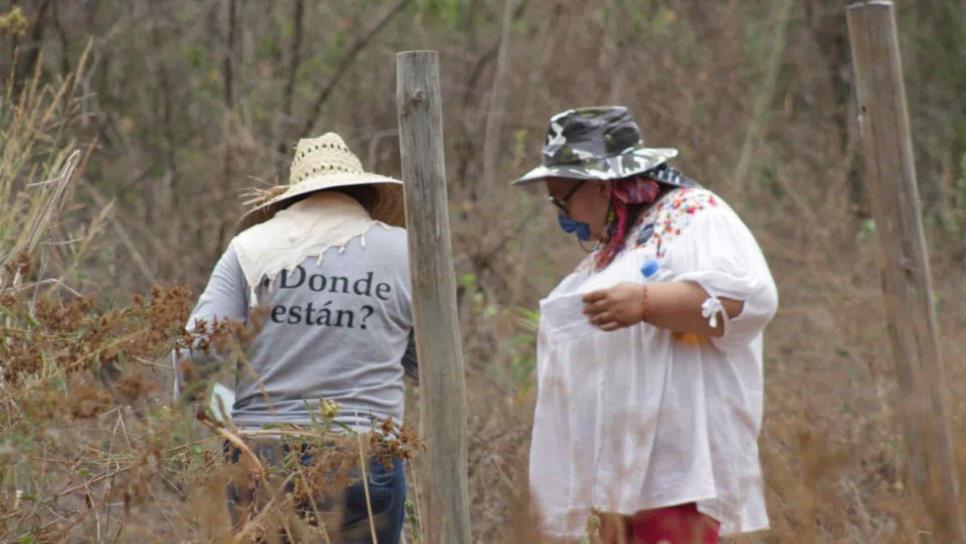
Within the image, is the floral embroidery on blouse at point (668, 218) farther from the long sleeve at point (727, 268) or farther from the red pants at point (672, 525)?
the red pants at point (672, 525)

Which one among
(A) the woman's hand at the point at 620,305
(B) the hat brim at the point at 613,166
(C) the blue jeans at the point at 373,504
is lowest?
(C) the blue jeans at the point at 373,504

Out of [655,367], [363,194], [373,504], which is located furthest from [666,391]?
[363,194]

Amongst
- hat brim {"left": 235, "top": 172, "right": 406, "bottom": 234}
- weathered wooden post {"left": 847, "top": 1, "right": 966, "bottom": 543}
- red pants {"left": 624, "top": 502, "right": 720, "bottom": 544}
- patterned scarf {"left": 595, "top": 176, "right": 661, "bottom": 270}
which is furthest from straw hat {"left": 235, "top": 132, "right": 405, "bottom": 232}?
weathered wooden post {"left": 847, "top": 1, "right": 966, "bottom": 543}

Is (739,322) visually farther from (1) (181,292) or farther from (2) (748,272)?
(1) (181,292)

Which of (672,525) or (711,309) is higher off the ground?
(711,309)

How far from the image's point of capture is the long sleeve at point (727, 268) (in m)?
3.81

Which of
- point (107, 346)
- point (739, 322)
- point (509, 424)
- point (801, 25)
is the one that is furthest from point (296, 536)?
point (801, 25)

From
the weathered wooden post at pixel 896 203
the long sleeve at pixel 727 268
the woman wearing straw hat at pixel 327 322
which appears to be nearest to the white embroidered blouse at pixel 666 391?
the long sleeve at pixel 727 268

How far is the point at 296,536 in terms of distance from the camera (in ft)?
10.2

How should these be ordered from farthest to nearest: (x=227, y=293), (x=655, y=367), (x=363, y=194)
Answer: (x=363, y=194)
(x=655, y=367)
(x=227, y=293)

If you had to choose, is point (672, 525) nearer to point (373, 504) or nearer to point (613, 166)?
point (373, 504)

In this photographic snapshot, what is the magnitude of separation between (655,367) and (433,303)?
0.96 metres

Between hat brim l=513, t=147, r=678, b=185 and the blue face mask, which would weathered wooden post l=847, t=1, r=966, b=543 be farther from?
the blue face mask

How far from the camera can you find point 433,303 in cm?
315
